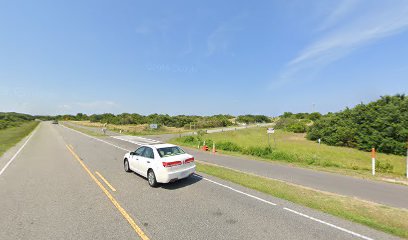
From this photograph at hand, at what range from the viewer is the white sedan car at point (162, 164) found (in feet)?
26.4

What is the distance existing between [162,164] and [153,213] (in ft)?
7.89

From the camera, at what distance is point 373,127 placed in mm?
25188

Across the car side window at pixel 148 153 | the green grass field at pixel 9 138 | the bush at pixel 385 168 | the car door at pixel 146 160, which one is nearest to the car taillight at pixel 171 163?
the car door at pixel 146 160

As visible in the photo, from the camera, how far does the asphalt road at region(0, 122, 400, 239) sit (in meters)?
4.80

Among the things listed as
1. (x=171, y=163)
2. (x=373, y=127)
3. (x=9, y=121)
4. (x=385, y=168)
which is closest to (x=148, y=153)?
(x=171, y=163)

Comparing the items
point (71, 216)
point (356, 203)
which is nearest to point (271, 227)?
point (356, 203)

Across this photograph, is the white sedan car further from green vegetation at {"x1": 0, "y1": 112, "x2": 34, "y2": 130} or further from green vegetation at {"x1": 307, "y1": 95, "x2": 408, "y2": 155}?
green vegetation at {"x1": 0, "y1": 112, "x2": 34, "y2": 130}

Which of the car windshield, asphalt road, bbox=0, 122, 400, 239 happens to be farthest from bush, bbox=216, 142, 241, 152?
the car windshield

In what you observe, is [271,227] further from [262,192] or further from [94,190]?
[94,190]

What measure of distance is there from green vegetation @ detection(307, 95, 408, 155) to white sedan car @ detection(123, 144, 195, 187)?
84.5ft

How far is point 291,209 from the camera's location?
616 centimetres

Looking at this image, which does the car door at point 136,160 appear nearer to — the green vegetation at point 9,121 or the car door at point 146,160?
the car door at point 146,160

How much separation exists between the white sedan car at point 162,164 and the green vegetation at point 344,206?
2.40 metres

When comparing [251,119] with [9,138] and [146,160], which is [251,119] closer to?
[9,138]
